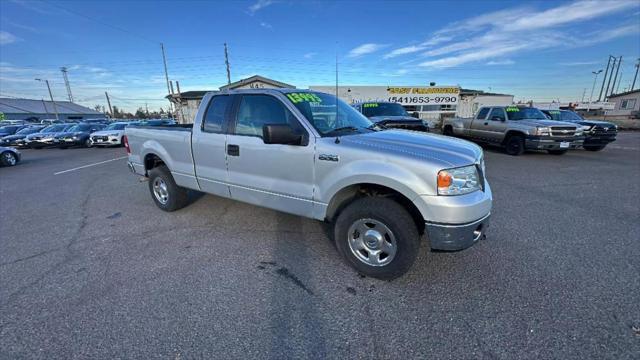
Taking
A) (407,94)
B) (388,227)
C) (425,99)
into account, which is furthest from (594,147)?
(425,99)

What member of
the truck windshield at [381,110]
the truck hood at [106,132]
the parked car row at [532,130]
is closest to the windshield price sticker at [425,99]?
the parked car row at [532,130]

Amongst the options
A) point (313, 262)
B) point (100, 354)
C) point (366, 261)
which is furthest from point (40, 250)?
point (366, 261)

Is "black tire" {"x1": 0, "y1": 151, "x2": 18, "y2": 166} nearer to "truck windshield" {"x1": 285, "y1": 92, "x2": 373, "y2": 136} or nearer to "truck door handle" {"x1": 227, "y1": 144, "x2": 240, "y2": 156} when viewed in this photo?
"truck door handle" {"x1": 227, "y1": 144, "x2": 240, "y2": 156}

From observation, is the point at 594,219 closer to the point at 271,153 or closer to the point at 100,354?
the point at 271,153

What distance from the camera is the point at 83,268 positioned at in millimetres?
3053

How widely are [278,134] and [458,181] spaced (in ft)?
5.56

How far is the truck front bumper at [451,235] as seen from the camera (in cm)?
237

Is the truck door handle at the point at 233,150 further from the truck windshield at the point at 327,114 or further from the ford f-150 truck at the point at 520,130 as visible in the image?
the ford f-150 truck at the point at 520,130

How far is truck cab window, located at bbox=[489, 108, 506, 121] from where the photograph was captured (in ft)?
35.2

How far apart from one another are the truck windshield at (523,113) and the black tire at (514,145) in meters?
0.77

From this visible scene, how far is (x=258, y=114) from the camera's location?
3.45 meters

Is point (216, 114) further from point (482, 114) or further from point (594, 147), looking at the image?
point (594, 147)

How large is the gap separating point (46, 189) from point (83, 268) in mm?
5614

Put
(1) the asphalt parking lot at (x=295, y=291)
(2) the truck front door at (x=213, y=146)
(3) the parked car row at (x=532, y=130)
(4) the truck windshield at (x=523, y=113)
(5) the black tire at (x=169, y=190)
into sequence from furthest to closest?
(4) the truck windshield at (x=523, y=113)
(3) the parked car row at (x=532, y=130)
(5) the black tire at (x=169, y=190)
(2) the truck front door at (x=213, y=146)
(1) the asphalt parking lot at (x=295, y=291)
